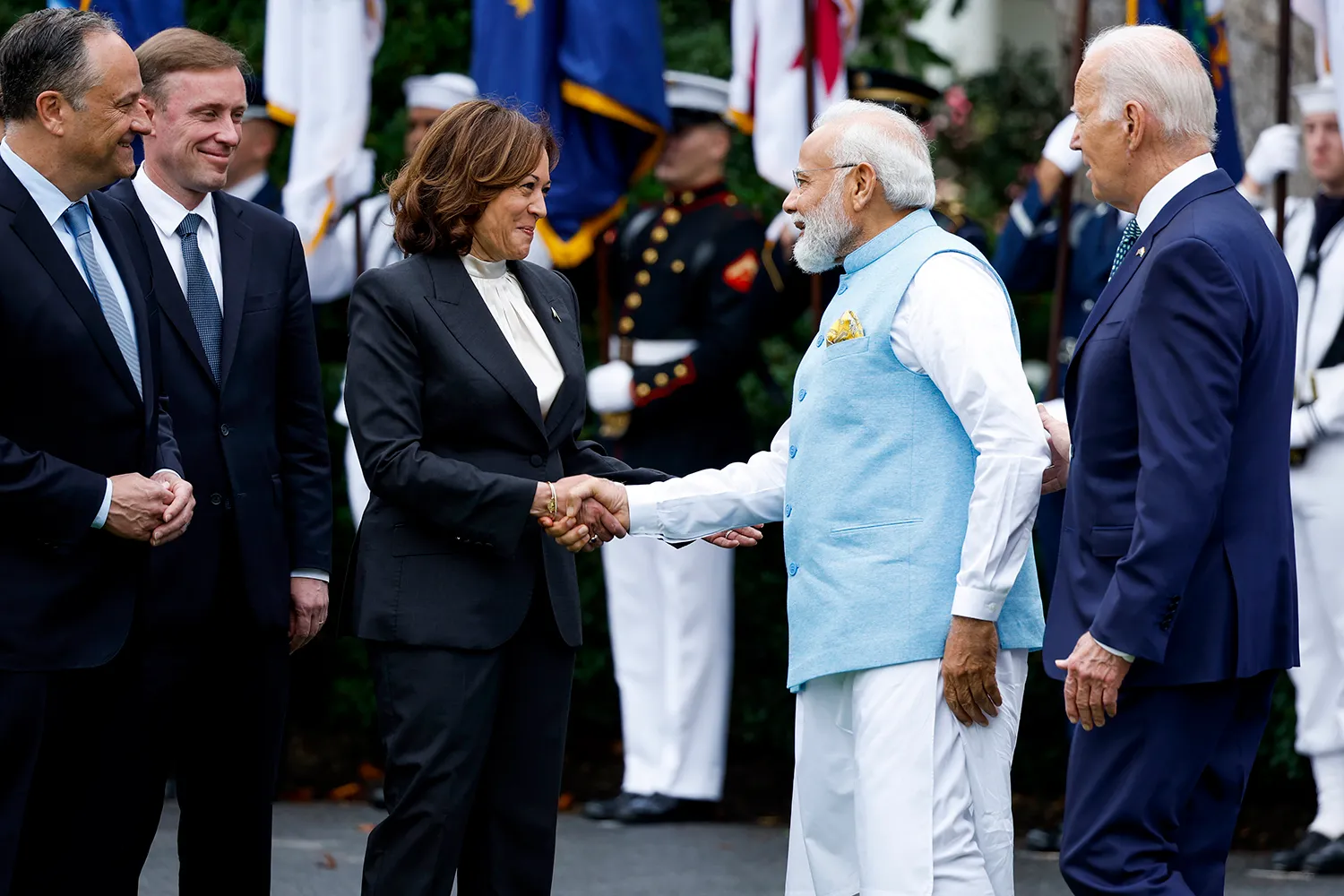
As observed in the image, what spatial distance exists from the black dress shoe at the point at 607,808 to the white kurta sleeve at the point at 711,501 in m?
2.52

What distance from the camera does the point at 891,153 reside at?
4.12 metres

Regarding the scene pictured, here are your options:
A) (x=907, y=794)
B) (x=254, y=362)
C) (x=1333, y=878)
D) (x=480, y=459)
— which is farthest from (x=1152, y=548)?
(x=1333, y=878)

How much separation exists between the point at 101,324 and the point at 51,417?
0.21 m

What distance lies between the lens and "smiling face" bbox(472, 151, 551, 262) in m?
4.22

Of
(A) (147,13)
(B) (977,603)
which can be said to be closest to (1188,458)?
(B) (977,603)

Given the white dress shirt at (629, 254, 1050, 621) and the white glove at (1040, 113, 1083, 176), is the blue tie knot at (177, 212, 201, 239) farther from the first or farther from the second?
the white glove at (1040, 113, 1083, 176)

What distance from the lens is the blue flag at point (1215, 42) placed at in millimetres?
6859

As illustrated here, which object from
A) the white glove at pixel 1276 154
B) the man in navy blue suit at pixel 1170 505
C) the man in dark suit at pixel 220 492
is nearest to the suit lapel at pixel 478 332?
the man in dark suit at pixel 220 492

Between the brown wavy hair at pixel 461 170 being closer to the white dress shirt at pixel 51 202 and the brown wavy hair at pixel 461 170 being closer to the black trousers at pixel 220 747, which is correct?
the white dress shirt at pixel 51 202

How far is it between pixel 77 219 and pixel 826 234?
161cm

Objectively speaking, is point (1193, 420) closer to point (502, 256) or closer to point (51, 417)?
point (502, 256)

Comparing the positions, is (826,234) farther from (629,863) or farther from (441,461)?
(629,863)

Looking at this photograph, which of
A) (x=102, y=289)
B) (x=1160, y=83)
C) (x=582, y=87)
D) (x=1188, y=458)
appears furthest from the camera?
(x=582, y=87)

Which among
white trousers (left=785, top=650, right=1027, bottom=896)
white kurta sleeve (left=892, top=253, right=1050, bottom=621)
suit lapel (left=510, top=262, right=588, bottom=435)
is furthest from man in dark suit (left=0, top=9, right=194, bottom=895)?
white kurta sleeve (left=892, top=253, right=1050, bottom=621)
